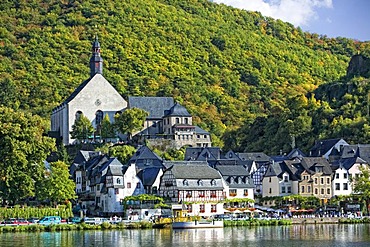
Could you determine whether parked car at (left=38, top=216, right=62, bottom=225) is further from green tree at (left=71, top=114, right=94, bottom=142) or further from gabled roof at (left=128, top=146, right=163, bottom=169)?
green tree at (left=71, top=114, right=94, bottom=142)

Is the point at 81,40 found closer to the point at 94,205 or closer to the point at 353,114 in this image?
the point at 353,114

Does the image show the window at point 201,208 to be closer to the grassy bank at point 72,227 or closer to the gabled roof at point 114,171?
the gabled roof at point 114,171

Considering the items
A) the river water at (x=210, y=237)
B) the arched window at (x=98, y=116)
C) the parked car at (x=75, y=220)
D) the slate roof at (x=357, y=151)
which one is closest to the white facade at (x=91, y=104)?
the arched window at (x=98, y=116)

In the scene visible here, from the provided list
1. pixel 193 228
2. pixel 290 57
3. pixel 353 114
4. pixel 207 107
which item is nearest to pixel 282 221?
pixel 193 228

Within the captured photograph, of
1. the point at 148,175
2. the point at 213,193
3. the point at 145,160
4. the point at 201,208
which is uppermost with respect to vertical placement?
the point at 145,160

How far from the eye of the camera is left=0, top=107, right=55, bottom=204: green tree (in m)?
82.8

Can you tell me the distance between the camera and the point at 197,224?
264ft

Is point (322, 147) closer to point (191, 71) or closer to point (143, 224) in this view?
point (143, 224)

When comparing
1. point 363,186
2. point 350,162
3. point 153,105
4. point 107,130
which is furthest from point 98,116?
point 363,186

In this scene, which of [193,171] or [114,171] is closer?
[193,171]

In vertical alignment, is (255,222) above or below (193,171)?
below

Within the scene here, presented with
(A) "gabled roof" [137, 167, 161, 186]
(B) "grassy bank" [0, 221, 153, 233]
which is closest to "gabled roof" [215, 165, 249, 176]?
(A) "gabled roof" [137, 167, 161, 186]

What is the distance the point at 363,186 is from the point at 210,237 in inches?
1050

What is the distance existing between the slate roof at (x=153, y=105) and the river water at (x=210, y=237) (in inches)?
1512
